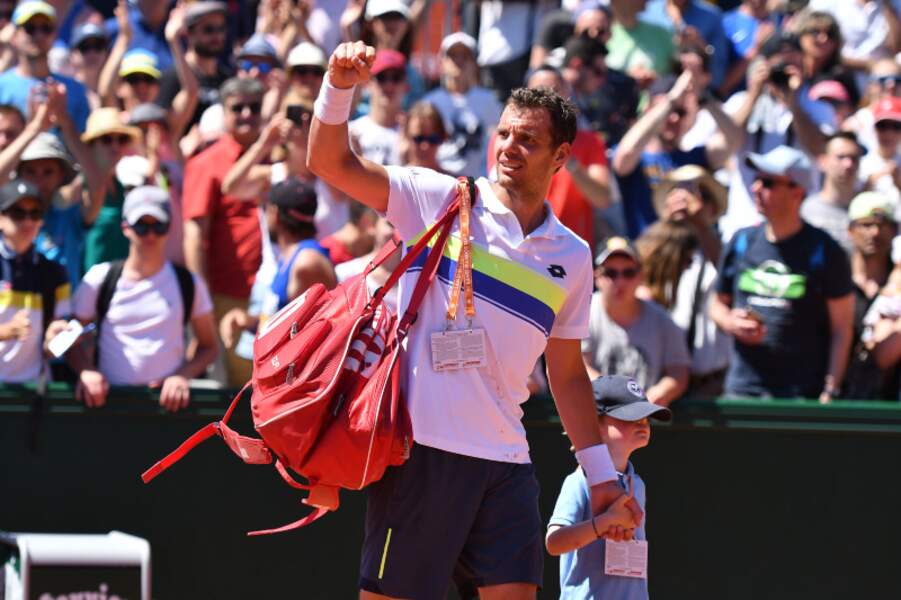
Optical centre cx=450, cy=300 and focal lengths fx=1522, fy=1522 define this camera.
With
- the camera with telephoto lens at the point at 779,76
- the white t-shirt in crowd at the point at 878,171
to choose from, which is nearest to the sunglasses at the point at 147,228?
the white t-shirt in crowd at the point at 878,171

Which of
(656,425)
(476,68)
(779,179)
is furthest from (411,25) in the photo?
(656,425)

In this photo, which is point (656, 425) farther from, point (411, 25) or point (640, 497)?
point (411, 25)

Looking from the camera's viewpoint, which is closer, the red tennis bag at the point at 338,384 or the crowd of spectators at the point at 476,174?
the red tennis bag at the point at 338,384

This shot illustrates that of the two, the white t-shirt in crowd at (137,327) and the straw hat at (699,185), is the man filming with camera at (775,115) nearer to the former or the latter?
the straw hat at (699,185)

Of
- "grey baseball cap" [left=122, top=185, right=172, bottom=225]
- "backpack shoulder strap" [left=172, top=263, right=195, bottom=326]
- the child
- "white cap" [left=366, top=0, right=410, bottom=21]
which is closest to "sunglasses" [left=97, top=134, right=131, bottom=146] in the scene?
"grey baseball cap" [left=122, top=185, right=172, bottom=225]

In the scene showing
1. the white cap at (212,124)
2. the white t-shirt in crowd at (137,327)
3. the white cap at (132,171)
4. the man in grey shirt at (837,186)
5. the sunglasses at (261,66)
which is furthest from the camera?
the sunglasses at (261,66)

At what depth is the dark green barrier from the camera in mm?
6809

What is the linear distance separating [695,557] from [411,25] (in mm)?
5690

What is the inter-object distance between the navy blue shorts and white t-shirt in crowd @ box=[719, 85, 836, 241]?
4.95 m

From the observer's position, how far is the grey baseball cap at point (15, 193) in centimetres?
717

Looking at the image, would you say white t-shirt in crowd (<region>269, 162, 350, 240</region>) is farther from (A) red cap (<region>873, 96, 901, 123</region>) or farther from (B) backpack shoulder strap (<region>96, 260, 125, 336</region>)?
(A) red cap (<region>873, 96, 901, 123</region>)

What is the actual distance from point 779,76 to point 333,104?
20.3 feet

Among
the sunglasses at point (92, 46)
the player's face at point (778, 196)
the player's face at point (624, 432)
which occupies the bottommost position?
the player's face at point (624, 432)

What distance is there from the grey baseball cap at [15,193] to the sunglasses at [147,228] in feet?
1.61
